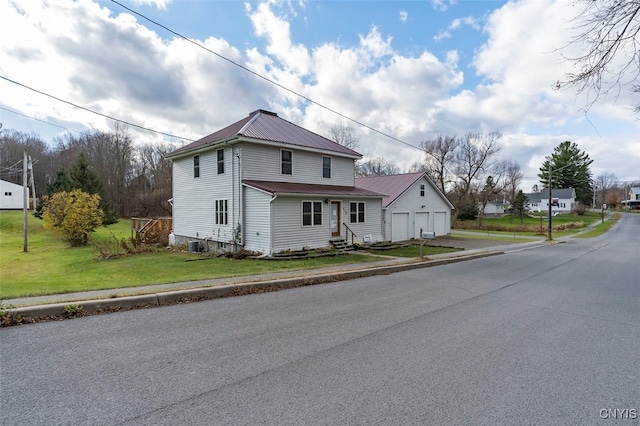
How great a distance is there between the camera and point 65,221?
23.2 metres

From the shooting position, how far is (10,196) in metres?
50.9

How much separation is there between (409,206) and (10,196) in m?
59.5

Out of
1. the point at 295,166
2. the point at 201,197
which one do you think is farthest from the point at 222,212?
the point at 295,166

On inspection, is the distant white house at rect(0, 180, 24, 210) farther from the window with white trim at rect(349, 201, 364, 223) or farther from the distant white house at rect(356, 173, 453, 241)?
the window with white trim at rect(349, 201, 364, 223)

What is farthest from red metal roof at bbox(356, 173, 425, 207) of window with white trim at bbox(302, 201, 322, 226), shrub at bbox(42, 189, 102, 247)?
shrub at bbox(42, 189, 102, 247)

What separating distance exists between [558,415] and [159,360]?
420 cm

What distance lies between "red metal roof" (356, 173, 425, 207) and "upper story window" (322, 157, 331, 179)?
5.89m

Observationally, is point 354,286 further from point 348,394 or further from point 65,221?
point 65,221

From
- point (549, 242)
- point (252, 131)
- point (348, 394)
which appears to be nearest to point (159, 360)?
point (348, 394)

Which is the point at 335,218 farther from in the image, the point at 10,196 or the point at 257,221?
the point at 10,196

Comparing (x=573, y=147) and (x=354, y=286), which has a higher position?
(x=573, y=147)

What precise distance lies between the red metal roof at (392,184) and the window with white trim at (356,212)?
4.57m

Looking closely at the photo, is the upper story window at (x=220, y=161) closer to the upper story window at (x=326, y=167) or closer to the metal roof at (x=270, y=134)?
the metal roof at (x=270, y=134)

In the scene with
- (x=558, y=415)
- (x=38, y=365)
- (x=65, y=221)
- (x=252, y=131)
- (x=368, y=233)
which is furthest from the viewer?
(x=65, y=221)
